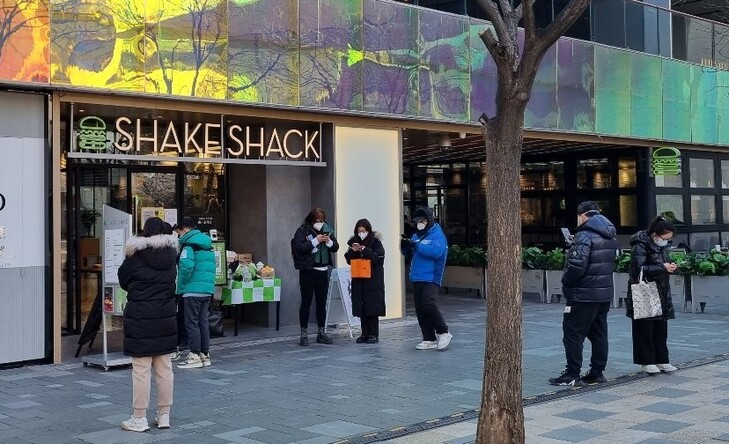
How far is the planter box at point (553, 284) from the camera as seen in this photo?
58.1 feet

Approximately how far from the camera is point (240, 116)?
43.0 feet

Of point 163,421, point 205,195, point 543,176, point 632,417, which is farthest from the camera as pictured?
point 543,176

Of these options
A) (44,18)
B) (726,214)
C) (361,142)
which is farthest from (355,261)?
(726,214)

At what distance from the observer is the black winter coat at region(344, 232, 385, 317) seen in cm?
1209

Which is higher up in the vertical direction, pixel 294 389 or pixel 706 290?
pixel 706 290

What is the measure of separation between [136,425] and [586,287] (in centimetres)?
479

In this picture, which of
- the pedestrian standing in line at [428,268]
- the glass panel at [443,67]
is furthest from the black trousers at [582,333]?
the glass panel at [443,67]

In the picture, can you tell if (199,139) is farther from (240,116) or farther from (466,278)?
(466,278)

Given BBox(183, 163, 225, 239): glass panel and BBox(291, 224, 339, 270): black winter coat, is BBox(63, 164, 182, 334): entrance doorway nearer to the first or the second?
BBox(183, 163, 225, 239): glass panel

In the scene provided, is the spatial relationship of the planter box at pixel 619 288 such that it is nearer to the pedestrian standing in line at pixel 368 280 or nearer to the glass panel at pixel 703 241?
the pedestrian standing in line at pixel 368 280

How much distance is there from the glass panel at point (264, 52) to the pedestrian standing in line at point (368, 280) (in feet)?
8.07

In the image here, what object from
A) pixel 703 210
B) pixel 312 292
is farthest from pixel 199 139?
pixel 703 210

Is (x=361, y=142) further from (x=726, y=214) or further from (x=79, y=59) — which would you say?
(x=726, y=214)

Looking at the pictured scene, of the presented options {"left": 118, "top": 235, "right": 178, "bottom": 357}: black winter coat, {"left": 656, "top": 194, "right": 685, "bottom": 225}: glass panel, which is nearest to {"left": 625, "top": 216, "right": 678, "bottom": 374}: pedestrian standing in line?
{"left": 118, "top": 235, "right": 178, "bottom": 357}: black winter coat
